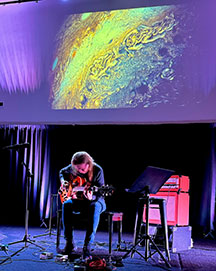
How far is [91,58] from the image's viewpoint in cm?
502

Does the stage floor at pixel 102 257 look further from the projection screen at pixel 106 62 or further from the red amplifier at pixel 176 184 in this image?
the projection screen at pixel 106 62

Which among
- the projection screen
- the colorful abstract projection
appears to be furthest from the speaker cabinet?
the colorful abstract projection

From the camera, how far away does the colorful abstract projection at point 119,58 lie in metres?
4.71

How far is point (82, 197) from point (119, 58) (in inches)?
83.2

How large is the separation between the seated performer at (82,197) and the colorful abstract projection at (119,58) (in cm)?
116

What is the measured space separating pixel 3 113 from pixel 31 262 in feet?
8.63

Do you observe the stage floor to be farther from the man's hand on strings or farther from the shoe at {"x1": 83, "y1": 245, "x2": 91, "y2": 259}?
the man's hand on strings

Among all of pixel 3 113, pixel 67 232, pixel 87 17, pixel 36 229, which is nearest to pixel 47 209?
pixel 36 229

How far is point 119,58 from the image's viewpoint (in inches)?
193

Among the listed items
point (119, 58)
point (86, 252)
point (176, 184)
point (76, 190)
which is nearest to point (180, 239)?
point (176, 184)

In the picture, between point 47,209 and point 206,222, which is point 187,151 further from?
point 47,209

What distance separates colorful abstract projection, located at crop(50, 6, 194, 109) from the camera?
4.71 metres

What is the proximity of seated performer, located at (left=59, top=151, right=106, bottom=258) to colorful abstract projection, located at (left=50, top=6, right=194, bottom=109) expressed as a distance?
116 cm

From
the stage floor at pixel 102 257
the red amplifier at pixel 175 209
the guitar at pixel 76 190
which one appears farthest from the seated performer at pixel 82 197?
the red amplifier at pixel 175 209
